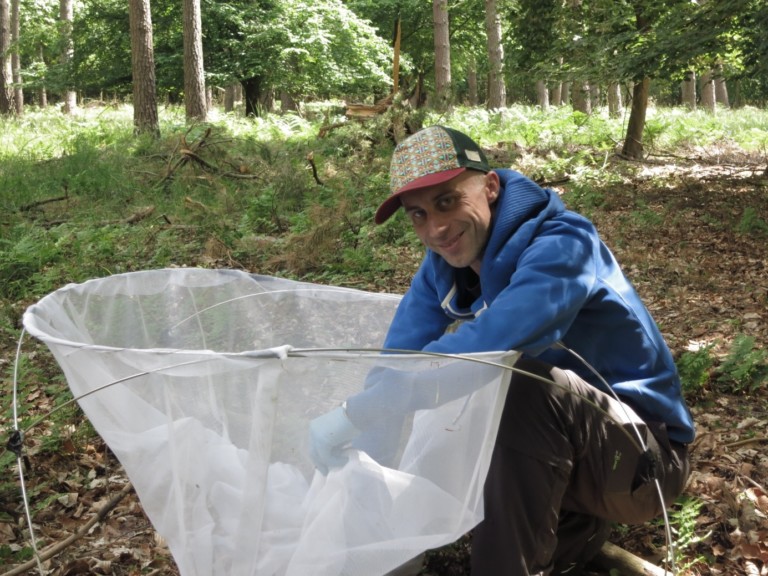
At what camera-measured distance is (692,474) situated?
2.73 m

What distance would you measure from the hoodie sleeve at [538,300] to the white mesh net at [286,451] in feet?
0.28

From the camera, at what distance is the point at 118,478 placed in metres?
3.12

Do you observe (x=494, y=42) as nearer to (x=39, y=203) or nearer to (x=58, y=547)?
(x=39, y=203)

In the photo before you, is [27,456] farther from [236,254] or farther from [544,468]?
[236,254]

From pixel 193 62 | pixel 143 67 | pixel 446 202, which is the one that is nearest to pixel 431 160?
pixel 446 202

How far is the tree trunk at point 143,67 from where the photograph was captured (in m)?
11.3

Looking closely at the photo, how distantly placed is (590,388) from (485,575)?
1.90ft

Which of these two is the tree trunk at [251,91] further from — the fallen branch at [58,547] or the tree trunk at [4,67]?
the fallen branch at [58,547]

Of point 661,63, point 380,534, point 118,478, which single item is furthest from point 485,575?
point 661,63

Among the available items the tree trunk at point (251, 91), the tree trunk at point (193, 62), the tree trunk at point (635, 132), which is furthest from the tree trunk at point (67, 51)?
the tree trunk at point (635, 132)

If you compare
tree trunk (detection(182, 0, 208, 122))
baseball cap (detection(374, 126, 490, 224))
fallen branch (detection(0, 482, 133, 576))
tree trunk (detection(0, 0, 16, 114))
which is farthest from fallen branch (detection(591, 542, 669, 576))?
tree trunk (detection(0, 0, 16, 114))

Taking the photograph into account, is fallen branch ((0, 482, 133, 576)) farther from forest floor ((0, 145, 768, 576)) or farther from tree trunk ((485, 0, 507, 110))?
tree trunk ((485, 0, 507, 110))

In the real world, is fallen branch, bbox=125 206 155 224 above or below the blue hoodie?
above

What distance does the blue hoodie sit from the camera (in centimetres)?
171
